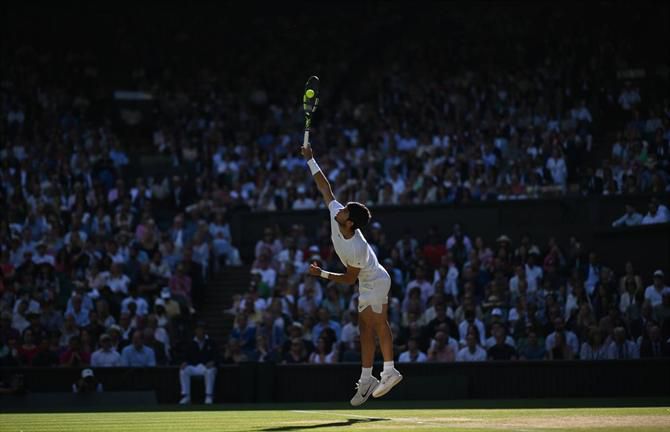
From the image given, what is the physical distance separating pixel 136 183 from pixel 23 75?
7.13m

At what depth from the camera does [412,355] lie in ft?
63.8

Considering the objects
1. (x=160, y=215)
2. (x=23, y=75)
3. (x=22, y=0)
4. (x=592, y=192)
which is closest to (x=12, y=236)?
(x=160, y=215)

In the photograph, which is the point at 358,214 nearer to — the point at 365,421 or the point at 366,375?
the point at 366,375

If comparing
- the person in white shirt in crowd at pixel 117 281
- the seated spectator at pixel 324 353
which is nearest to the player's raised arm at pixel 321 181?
the seated spectator at pixel 324 353

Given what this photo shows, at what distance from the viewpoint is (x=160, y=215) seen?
88.2 ft

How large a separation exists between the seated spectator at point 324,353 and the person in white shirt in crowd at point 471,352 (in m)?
2.21

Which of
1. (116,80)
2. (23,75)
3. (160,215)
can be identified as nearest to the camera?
(160,215)

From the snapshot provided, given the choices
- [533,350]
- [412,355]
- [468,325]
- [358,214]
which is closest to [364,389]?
[358,214]

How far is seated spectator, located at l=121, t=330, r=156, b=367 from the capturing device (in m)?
20.8

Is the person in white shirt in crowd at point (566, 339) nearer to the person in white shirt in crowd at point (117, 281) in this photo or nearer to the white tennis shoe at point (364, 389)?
the white tennis shoe at point (364, 389)

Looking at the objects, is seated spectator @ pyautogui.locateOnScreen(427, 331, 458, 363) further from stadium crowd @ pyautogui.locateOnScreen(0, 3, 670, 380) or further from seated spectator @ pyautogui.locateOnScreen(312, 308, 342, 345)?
seated spectator @ pyautogui.locateOnScreen(312, 308, 342, 345)

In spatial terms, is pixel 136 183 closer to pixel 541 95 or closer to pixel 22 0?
pixel 541 95

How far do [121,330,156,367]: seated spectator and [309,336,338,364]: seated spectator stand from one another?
2.91m

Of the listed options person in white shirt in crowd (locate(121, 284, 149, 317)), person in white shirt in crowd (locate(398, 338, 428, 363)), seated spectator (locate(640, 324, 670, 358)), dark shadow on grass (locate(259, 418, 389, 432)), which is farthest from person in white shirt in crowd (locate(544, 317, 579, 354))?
dark shadow on grass (locate(259, 418, 389, 432))
